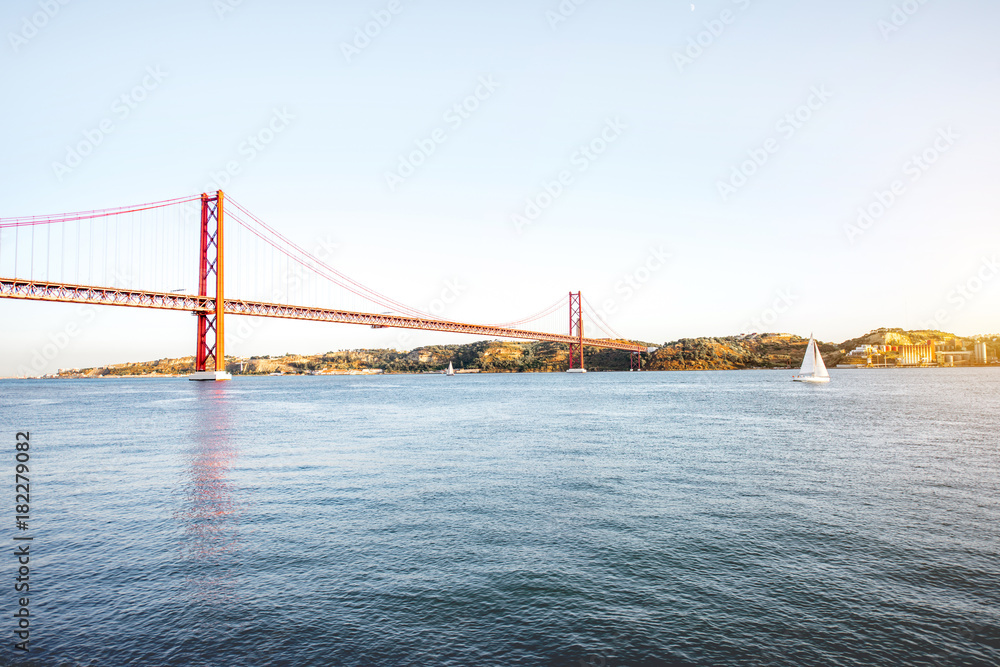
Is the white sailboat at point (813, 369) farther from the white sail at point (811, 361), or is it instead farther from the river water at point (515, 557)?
the river water at point (515, 557)

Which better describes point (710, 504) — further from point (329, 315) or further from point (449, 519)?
point (329, 315)

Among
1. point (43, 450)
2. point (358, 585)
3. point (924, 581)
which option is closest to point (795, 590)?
point (924, 581)

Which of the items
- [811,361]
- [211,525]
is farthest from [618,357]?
[211,525]

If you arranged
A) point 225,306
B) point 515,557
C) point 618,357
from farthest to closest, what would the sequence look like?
point 618,357 → point 225,306 → point 515,557

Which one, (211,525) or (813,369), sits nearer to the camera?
(211,525)

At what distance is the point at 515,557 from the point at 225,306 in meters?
69.0

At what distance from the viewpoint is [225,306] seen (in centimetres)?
6931

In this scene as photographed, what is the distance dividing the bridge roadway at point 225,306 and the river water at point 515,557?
1613 inches

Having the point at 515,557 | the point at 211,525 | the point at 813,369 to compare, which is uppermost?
the point at 813,369

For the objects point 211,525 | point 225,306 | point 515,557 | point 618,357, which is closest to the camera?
point 515,557

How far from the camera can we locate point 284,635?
23.5 ft

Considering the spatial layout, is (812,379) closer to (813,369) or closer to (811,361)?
(813,369)

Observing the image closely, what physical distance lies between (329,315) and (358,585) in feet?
228

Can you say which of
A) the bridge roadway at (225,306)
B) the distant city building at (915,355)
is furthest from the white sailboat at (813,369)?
the distant city building at (915,355)
